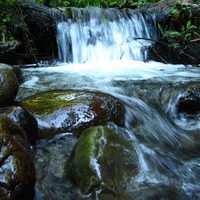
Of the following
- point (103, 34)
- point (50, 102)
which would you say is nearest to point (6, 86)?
point (50, 102)

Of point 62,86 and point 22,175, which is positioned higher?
point 22,175

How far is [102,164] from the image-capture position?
2.96 metres

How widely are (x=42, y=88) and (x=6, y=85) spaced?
6.89 ft

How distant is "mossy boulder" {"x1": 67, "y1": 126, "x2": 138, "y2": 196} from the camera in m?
2.88

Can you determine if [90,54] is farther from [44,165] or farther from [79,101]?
[44,165]

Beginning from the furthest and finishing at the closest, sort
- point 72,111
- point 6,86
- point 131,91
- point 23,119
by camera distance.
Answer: point 131,91 < point 72,111 < point 6,86 < point 23,119

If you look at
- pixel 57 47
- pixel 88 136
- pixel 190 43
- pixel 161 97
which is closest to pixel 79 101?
pixel 88 136

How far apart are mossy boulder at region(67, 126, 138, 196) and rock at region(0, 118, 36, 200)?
0.53 m

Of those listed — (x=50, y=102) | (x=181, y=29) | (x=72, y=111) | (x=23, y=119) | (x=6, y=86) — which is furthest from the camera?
(x=181, y=29)

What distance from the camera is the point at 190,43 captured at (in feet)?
32.3

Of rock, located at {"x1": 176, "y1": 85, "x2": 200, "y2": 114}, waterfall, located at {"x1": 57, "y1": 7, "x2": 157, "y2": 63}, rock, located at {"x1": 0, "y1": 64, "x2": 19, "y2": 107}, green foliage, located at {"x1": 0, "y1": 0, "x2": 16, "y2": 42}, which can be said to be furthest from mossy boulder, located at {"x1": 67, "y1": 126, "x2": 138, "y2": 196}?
green foliage, located at {"x1": 0, "y1": 0, "x2": 16, "y2": 42}

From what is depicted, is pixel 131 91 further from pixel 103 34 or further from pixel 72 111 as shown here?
pixel 103 34

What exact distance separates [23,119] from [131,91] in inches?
125

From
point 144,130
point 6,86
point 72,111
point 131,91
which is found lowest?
point 131,91
